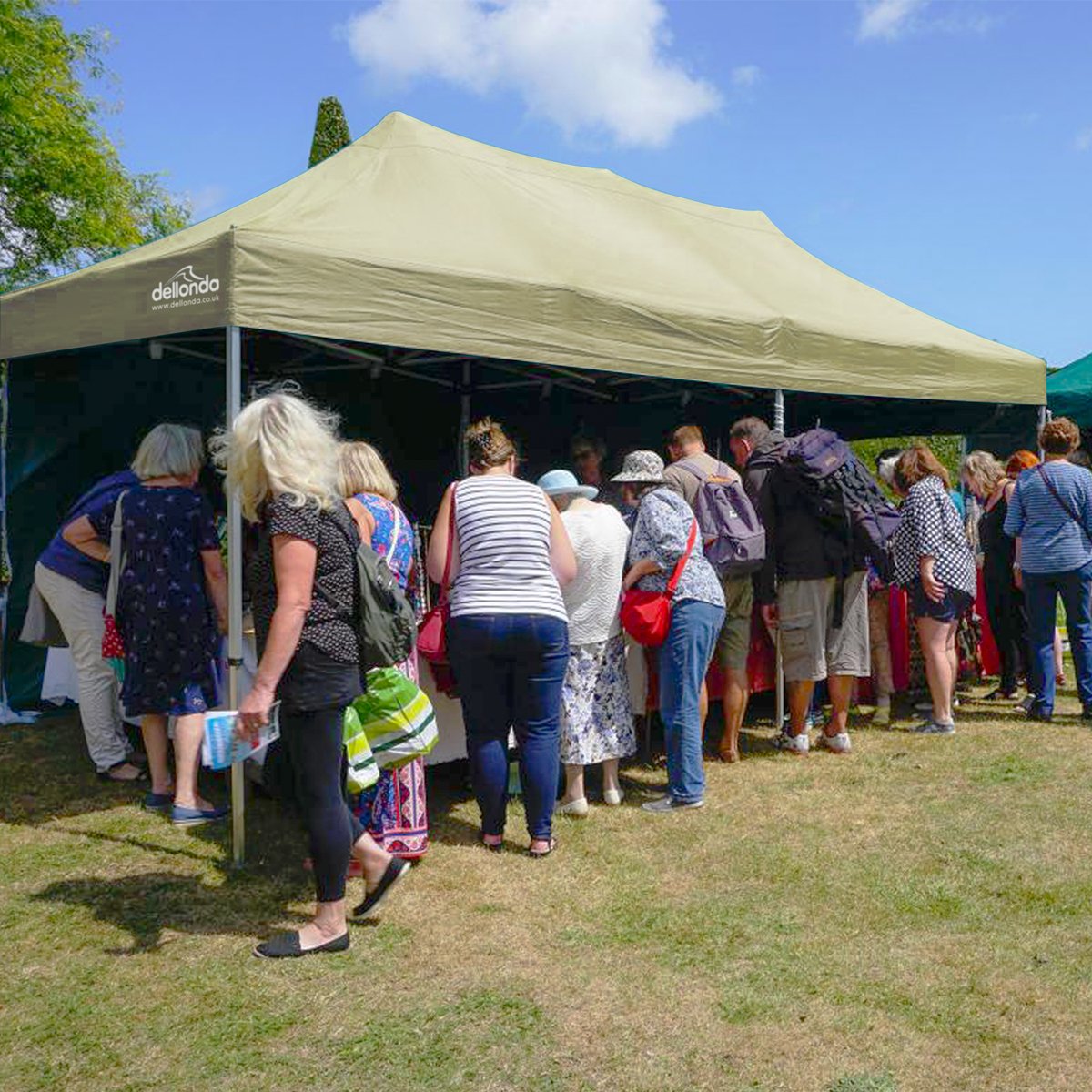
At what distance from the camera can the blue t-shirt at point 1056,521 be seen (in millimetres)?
6098

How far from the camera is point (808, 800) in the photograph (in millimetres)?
4875

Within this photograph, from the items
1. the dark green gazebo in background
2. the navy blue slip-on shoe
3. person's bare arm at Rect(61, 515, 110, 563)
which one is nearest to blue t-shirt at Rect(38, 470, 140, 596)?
person's bare arm at Rect(61, 515, 110, 563)

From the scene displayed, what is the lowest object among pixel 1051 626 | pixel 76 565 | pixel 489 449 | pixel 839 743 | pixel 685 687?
pixel 839 743

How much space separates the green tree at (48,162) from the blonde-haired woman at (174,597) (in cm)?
1539

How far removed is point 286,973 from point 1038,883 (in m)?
2.53

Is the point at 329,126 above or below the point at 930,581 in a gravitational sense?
above

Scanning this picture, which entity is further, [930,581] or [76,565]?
[930,581]

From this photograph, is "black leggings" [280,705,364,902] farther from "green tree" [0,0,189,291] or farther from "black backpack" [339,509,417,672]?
"green tree" [0,0,189,291]

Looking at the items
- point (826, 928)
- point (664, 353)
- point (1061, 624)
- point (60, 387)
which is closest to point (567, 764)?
point (826, 928)

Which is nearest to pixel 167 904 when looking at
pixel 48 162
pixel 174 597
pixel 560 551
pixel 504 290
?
pixel 174 597

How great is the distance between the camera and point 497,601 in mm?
3914

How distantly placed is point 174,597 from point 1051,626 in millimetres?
4704

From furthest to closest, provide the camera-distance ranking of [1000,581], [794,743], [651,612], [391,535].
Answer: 1. [1000,581]
2. [794,743]
3. [651,612]
4. [391,535]

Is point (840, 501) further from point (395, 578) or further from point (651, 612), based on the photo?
point (395, 578)
